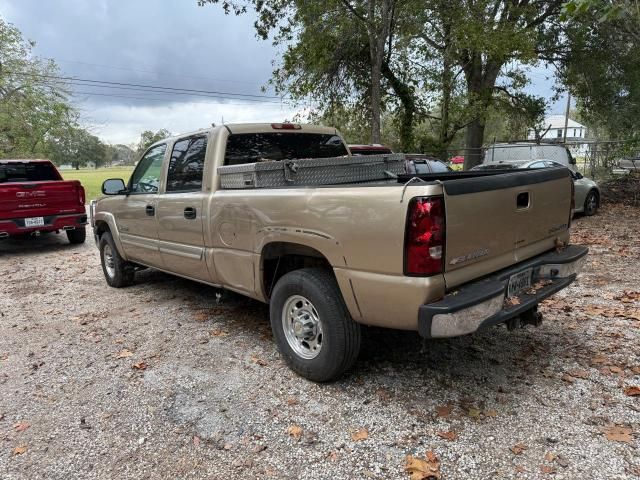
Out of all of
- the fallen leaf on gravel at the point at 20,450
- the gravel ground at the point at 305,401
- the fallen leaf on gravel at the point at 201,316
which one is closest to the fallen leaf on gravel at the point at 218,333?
the gravel ground at the point at 305,401

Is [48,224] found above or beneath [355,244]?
beneath

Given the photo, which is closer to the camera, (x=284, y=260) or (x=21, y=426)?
(x=21, y=426)

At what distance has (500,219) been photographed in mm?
3014

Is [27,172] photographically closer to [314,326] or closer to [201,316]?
[201,316]

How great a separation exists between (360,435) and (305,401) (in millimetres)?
542

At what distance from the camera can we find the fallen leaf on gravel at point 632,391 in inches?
124

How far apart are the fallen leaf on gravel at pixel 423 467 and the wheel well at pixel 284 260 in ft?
4.37

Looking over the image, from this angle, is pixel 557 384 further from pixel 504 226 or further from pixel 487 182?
pixel 487 182

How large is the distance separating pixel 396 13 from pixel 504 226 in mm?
12854

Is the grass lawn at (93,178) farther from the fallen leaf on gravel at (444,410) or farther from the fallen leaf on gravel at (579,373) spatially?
the fallen leaf on gravel at (579,373)

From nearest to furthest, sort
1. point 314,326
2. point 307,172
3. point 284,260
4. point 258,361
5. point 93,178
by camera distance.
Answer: point 314,326, point 284,260, point 258,361, point 307,172, point 93,178

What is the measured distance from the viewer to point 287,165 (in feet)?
12.5

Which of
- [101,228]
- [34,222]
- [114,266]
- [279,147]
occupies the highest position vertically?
[279,147]

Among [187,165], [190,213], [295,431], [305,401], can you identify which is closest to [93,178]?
[187,165]
